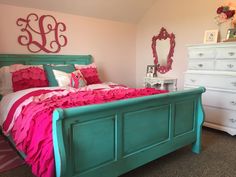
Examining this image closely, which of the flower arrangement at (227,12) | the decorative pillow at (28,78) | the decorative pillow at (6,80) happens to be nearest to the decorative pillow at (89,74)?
the decorative pillow at (28,78)

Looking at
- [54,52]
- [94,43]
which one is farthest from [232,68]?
[54,52]

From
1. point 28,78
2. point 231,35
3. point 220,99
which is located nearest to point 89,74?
point 28,78

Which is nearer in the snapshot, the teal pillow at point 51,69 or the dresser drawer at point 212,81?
the dresser drawer at point 212,81

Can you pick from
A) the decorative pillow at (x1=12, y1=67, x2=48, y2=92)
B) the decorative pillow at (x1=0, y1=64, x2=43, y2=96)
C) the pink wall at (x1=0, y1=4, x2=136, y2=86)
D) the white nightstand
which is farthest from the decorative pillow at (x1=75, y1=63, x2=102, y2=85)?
the white nightstand

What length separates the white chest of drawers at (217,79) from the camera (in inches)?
111

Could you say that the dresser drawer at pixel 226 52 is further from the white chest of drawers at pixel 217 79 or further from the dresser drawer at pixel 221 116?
the dresser drawer at pixel 221 116

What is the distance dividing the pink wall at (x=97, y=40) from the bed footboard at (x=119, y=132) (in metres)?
2.24

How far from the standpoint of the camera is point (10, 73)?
282 centimetres

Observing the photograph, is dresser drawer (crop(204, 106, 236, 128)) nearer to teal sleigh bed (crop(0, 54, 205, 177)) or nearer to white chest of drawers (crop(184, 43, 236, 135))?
white chest of drawers (crop(184, 43, 236, 135))

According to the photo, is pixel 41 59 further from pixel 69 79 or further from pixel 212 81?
pixel 212 81

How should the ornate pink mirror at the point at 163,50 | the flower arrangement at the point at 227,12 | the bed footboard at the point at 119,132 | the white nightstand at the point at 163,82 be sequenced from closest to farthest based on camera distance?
the bed footboard at the point at 119,132, the flower arrangement at the point at 227,12, the white nightstand at the point at 163,82, the ornate pink mirror at the point at 163,50

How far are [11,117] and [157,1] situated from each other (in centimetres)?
342

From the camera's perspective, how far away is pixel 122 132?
1.71 m

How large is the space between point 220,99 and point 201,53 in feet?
2.43
